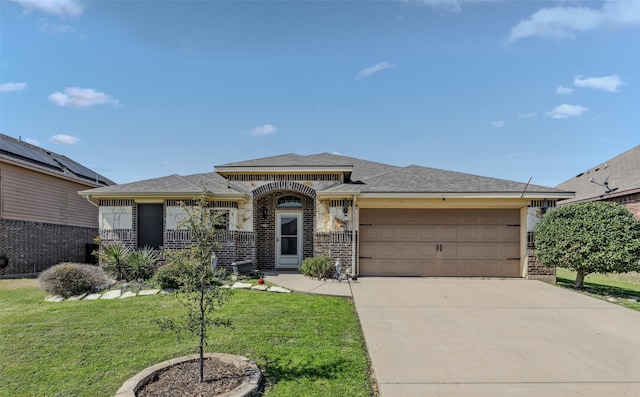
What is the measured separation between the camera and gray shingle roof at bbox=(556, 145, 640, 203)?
1271cm

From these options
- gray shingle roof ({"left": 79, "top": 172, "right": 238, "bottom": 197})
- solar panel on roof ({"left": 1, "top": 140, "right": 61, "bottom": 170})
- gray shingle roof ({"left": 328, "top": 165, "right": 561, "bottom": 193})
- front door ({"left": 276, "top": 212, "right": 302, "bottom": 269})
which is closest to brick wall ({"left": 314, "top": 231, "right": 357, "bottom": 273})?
gray shingle roof ({"left": 328, "top": 165, "right": 561, "bottom": 193})

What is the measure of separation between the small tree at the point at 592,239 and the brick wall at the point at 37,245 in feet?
60.4

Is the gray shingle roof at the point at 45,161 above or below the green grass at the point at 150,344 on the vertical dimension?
above

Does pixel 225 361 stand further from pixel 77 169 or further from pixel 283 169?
pixel 77 169

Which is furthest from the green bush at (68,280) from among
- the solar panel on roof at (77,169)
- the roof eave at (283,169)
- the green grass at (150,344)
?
the solar panel on roof at (77,169)

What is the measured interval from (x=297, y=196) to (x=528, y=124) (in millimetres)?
10002

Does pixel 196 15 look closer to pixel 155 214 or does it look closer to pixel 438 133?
pixel 155 214

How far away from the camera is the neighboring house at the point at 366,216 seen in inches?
402

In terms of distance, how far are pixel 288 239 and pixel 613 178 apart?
14354 mm

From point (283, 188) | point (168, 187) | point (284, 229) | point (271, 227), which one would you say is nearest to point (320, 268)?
point (284, 229)

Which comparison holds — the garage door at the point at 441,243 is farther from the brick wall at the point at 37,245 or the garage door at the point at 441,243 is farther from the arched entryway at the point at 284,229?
the brick wall at the point at 37,245

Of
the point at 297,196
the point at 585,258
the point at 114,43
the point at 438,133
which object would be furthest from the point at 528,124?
the point at 114,43

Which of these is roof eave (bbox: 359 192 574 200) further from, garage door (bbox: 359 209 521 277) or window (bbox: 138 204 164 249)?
window (bbox: 138 204 164 249)

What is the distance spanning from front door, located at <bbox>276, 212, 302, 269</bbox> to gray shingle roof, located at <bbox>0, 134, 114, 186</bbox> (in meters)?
10.6
